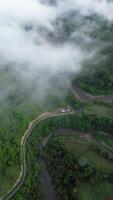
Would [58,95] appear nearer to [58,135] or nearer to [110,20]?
[58,135]

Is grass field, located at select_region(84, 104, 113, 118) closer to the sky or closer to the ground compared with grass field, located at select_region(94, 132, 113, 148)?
closer to the sky

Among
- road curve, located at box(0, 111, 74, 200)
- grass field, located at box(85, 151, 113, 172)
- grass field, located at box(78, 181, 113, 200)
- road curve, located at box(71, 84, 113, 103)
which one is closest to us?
road curve, located at box(0, 111, 74, 200)

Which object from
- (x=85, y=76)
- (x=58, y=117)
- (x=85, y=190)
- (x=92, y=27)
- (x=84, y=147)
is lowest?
(x=85, y=190)

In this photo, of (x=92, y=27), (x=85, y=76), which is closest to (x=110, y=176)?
(x=85, y=76)

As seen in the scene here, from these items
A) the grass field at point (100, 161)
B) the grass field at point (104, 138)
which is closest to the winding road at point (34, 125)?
the grass field at point (104, 138)

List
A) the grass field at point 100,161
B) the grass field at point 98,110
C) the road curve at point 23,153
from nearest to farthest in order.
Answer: the road curve at point 23,153 → the grass field at point 100,161 → the grass field at point 98,110

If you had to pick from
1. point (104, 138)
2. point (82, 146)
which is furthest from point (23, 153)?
point (104, 138)

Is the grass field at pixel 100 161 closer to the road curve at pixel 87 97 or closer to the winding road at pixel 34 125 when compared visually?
the winding road at pixel 34 125

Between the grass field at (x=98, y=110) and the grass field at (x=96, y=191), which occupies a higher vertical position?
the grass field at (x=98, y=110)

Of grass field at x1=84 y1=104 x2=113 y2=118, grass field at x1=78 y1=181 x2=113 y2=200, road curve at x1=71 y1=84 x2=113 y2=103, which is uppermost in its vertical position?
road curve at x1=71 y1=84 x2=113 y2=103

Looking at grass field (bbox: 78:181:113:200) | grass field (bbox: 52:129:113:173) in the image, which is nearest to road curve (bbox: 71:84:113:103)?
grass field (bbox: 52:129:113:173)

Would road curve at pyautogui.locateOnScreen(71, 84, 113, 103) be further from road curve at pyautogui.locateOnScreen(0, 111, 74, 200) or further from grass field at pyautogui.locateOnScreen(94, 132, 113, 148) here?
grass field at pyautogui.locateOnScreen(94, 132, 113, 148)
